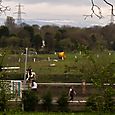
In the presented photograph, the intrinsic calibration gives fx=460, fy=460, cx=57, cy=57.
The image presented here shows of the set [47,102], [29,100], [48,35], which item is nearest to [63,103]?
[47,102]

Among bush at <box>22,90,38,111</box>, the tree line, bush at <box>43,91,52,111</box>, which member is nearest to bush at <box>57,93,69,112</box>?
bush at <box>43,91,52,111</box>

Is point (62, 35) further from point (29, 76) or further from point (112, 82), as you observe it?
point (112, 82)

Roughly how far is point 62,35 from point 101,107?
162 ft

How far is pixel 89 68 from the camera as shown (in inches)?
703

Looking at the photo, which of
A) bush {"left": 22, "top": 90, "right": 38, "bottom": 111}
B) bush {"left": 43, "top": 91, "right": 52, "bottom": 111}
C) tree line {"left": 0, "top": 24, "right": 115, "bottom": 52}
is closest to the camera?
bush {"left": 22, "top": 90, "right": 38, "bottom": 111}

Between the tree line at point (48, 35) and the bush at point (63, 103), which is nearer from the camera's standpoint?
the bush at point (63, 103)

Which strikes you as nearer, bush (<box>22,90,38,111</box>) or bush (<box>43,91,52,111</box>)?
bush (<box>22,90,38,111</box>)

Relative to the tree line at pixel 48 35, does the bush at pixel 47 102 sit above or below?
below

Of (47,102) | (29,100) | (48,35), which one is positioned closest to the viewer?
(29,100)

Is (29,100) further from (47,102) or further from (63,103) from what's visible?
(63,103)

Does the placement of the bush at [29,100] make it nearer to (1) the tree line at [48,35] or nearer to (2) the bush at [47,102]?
(2) the bush at [47,102]

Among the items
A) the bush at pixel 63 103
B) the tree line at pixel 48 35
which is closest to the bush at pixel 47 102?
the bush at pixel 63 103

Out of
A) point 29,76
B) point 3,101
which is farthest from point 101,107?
point 29,76

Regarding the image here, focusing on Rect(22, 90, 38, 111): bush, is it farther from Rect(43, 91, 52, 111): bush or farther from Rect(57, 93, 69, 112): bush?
Rect(57, 93, 69, 112): bush
